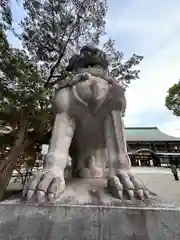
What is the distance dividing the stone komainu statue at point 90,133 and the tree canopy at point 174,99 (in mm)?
8540

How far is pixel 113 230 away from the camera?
670 mm

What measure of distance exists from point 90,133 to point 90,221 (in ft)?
1.96

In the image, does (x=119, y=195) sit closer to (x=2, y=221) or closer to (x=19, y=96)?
(x=2, y=221)

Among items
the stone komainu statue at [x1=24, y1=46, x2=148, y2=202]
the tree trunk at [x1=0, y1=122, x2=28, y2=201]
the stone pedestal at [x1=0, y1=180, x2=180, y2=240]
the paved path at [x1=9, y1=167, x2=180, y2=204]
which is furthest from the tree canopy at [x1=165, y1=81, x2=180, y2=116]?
the stone pedestal at [x1=0, y1=180, x2=180, y2=240]

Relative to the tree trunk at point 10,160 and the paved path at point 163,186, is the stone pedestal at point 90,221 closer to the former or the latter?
the paved path at point 163,186

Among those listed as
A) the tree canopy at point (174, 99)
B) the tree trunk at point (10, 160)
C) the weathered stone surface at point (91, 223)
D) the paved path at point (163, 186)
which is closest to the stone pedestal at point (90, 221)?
the weathered stone surface at point (91, 223)

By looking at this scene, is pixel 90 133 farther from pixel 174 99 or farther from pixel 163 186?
pixel 174 99

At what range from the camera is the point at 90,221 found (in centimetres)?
68

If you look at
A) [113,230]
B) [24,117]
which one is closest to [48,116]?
[24,117]

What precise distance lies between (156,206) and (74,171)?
2.23 feet

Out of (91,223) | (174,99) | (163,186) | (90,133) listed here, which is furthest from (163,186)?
(174,99)

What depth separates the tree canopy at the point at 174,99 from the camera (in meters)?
8.67

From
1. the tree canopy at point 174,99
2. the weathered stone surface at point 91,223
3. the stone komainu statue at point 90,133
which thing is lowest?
the weathered stone surface at point 91,223

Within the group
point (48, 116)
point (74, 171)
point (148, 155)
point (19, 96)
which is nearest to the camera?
point (74, 171)
